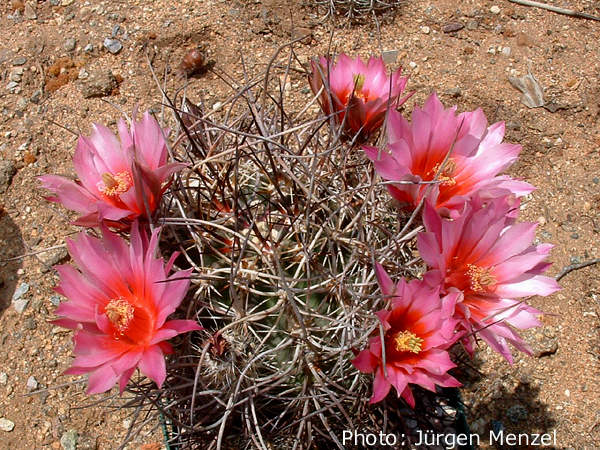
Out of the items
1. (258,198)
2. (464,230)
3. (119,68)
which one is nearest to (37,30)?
(119,68)

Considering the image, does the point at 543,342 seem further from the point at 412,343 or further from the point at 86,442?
the point at 86,442

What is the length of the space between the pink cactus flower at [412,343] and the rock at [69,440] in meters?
1.34

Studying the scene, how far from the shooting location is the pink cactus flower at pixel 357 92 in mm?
1157

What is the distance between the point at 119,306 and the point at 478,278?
0.65m

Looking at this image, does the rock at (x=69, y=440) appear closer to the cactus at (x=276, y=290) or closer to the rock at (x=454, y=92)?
the cactus at (x=276, y=290)

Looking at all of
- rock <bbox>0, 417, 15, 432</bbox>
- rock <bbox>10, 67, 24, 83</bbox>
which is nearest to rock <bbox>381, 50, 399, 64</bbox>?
rock <bbox>10, 67, 24, 83</bbox>

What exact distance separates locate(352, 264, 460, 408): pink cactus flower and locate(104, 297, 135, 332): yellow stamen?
395 mm

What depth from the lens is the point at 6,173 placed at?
2.38 m

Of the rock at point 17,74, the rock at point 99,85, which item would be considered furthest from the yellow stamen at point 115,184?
the rock at point 17,74

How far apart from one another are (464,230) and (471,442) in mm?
957

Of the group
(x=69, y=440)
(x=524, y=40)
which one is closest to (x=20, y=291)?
(x=69, y=440)

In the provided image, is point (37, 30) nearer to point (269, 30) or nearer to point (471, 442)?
point (269, 30)

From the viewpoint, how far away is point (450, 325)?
2.97ft

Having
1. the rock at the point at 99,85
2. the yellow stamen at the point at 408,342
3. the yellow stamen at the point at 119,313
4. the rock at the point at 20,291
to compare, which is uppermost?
the yellow stamen at the point at 119,313
